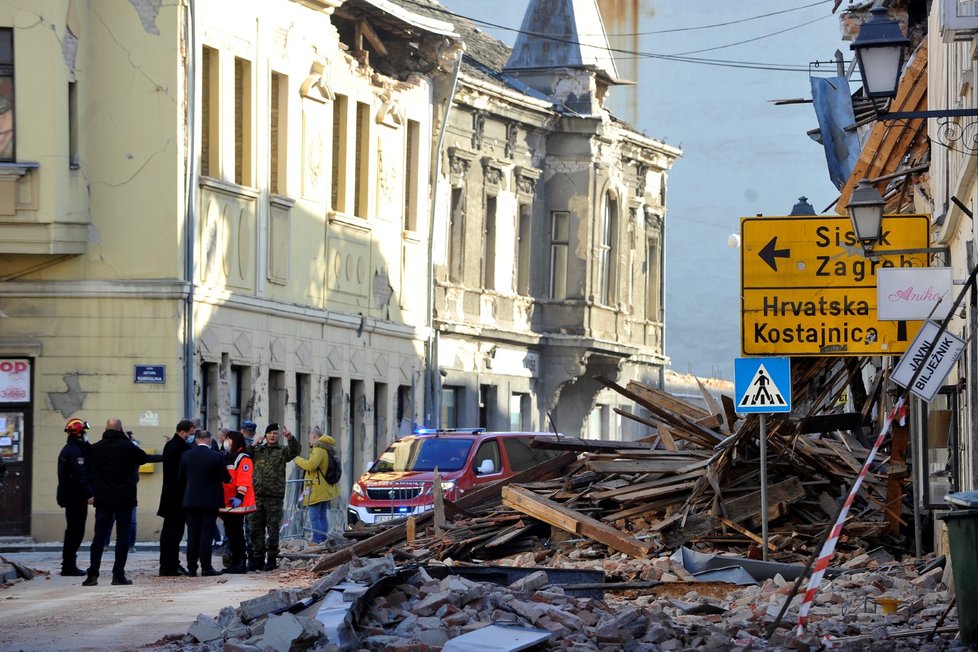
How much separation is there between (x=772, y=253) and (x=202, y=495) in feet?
23.1

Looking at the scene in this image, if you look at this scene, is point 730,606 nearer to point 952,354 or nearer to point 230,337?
point 952,354

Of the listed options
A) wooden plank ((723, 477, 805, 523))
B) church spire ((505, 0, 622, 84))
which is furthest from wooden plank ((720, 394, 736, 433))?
church spire ((505, 0, 622, 84))

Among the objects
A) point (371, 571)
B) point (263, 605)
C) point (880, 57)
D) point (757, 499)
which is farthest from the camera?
point (757, 499)

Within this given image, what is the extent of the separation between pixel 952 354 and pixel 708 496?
885cm

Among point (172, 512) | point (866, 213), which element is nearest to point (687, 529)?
point (172, 512)

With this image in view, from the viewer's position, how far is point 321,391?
126 feet

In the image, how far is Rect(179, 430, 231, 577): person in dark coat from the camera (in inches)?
939

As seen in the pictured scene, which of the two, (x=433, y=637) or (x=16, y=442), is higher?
(x=16, y=442)

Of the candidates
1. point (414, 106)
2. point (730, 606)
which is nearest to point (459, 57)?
point (414, 106)

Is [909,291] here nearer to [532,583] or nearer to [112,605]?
[532,583]

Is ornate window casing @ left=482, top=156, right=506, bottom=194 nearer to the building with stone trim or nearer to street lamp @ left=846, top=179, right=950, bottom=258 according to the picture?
the building with stone trim

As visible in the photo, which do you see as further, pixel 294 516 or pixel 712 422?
pixel 294 516

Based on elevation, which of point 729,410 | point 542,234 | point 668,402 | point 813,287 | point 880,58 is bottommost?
point 729,410

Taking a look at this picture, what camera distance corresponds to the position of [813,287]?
69.7ft
